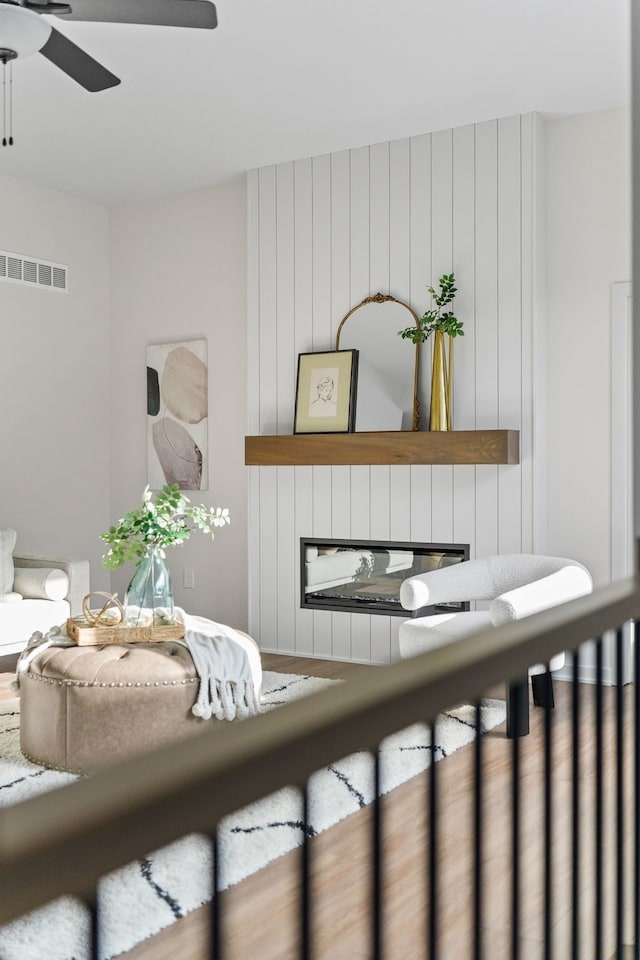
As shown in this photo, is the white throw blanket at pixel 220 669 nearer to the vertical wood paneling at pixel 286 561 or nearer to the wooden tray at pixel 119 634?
the wooden tray at pixel 119 634

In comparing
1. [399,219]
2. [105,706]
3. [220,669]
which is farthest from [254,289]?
[105,706]

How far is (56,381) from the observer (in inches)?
242

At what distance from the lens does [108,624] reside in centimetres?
357

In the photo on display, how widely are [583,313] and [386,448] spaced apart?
48.7 inches

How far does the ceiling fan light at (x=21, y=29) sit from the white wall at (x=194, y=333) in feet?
9.60

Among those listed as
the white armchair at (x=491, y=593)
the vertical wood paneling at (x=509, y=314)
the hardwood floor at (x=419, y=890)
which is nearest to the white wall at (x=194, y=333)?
→ the vertical wood paneling at (x=509, y=314)

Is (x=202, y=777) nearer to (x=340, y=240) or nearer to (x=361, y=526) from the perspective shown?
(x=361, y=526)

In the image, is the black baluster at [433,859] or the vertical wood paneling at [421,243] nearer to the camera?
the black baluster at [433,859]

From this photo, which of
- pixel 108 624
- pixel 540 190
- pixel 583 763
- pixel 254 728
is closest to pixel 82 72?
pixel 108 624

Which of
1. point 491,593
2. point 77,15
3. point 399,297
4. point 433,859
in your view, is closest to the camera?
point 433,859

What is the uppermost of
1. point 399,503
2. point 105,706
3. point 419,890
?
point 399,503

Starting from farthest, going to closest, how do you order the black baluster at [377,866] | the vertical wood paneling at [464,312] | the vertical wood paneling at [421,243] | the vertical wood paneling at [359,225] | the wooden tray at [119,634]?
1. the vertical wood paneling at [359,225]
2. the vertical wood paneling at [421,243]
3. the vertical wood paneling at [464,312]
4. the wooden tray at [119,634]
5. the black baluster at [377,866]

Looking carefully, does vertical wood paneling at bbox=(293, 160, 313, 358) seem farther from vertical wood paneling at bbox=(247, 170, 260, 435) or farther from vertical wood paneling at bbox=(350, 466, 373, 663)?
vertical wood paneling at bbox=(350, 466, 373, 663)

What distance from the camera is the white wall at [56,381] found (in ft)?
19.1
